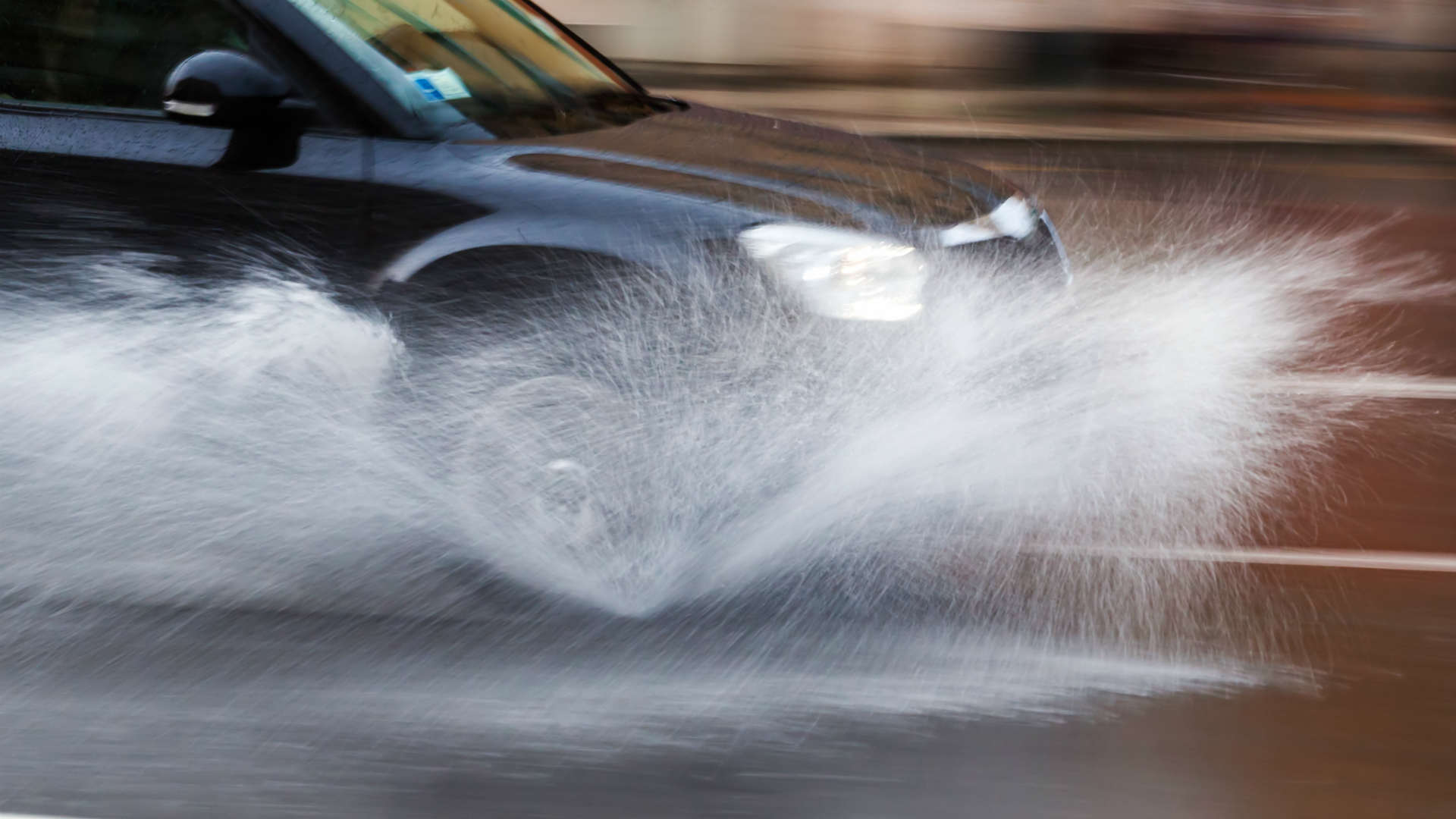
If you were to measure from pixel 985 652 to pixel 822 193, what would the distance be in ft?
3.93

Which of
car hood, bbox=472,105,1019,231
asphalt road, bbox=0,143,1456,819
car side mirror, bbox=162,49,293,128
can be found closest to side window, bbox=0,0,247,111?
car side mirror, bbox=162,49,293,128

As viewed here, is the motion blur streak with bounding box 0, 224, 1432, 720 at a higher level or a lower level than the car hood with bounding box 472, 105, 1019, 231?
lower

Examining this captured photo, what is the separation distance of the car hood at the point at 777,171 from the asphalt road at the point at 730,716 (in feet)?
3.36

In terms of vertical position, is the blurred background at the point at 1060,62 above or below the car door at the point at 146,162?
above

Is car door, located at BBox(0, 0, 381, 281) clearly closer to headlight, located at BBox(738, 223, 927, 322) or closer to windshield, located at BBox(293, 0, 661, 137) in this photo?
windshield, located at BBox(293, 0, 661, 137)

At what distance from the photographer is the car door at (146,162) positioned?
3.76 meters

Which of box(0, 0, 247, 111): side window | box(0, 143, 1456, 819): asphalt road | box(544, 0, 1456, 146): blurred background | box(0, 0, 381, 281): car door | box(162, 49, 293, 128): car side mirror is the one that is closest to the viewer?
box(0, 143, 1456, 819): asphalt road

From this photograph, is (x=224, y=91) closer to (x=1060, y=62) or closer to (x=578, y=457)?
(x=578, y=457)

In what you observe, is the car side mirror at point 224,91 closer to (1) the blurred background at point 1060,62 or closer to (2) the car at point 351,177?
(2) the car at point 351,177

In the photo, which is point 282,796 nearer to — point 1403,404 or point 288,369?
point 288,369

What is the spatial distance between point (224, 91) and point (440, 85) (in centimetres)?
56

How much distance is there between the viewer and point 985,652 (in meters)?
3.59

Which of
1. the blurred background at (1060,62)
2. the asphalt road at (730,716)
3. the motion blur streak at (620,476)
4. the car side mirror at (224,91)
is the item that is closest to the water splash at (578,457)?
the motion blur streak at (620,476)

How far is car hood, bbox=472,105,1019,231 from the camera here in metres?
3.85
